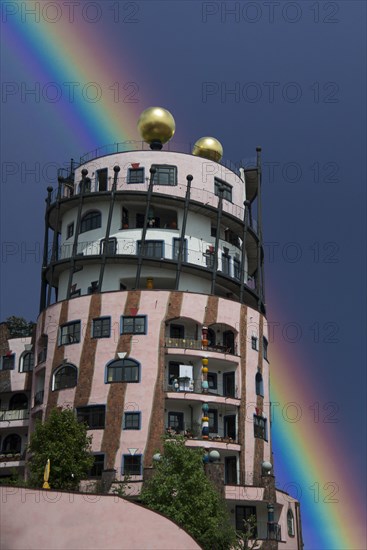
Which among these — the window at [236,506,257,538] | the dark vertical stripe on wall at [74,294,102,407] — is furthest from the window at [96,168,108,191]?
the window at [236,506,257,538]

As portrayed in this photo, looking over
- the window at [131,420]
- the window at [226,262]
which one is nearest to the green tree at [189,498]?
the window at [131,420]

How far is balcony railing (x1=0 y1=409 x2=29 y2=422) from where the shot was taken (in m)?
58.5

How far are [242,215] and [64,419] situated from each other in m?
22.5

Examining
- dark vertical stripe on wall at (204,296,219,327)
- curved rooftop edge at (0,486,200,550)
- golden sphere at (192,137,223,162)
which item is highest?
golden sphere at (192,137,223,162)

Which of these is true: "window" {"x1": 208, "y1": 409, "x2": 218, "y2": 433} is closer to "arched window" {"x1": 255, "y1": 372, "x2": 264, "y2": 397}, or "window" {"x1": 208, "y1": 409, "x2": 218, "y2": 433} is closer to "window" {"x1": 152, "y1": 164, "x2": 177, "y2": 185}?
"arched window" {"x1": 255, "y1": 372, "x2": 264, "y2": 397}

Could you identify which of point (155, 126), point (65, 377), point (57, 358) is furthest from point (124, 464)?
point (155, 126)

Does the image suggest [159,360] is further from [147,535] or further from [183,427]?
[147,535]

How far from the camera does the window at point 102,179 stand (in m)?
59.5

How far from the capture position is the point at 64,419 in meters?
47.2

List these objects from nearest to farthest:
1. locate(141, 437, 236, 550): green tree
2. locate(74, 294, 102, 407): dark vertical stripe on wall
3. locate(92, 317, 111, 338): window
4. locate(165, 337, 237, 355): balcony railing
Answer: locate(141, 437, 236, 550): green tree < locate(74, 294, 102, 407): dark vertical stripe on wall < locate(165, 337, 237, 355): balcony railing < locate(92, 317, 111, 338): window

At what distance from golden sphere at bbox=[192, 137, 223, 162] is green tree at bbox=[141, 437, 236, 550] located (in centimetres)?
2783

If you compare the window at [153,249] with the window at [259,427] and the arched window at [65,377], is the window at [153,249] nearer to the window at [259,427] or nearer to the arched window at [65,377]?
the arched window at [65,377]

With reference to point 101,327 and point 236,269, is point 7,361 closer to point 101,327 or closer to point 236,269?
point 101,327

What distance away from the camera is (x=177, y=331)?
5462cm
